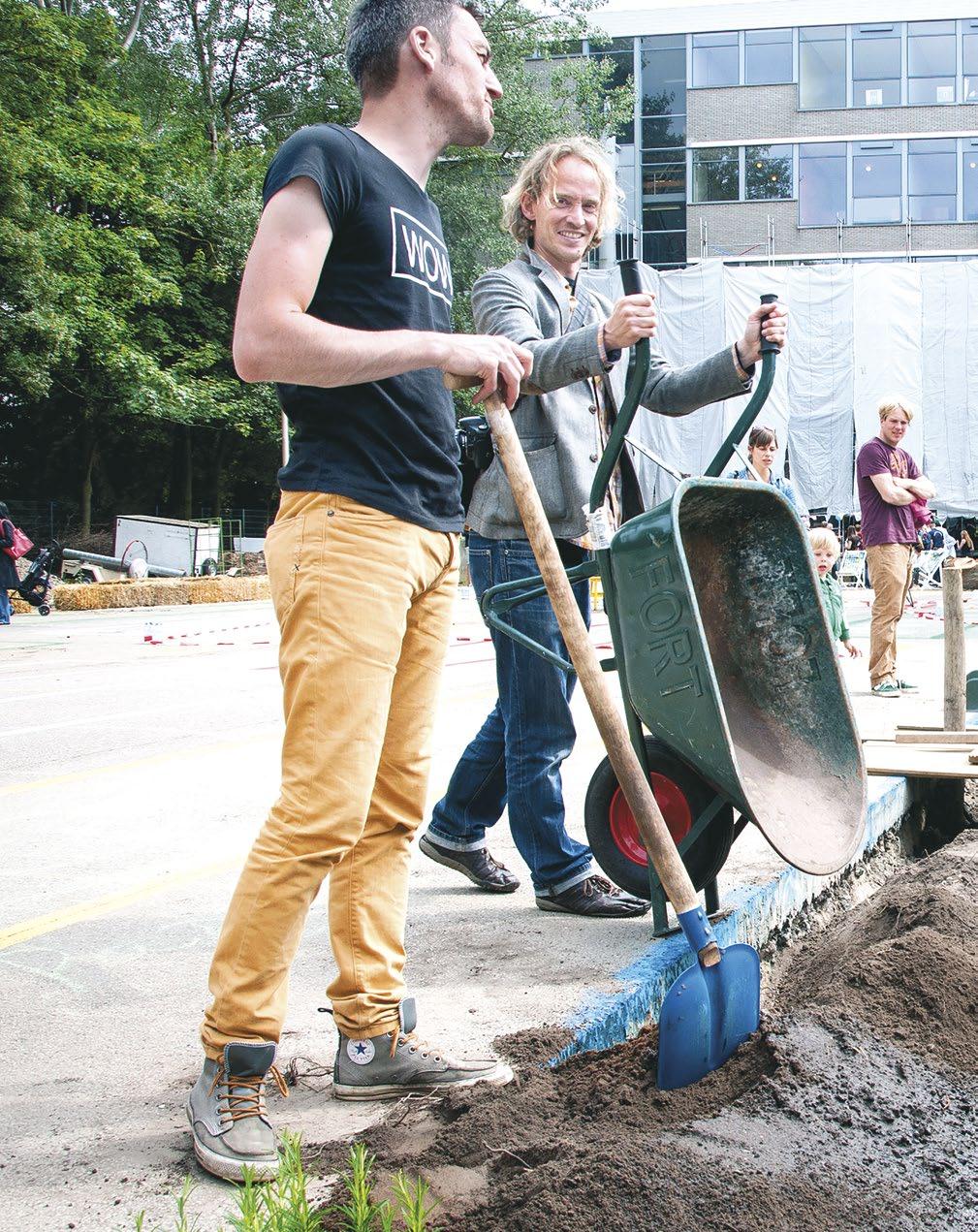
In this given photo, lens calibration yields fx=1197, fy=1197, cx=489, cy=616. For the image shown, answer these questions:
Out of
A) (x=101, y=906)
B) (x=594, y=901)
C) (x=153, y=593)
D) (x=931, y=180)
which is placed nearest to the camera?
(x=594, y=901)

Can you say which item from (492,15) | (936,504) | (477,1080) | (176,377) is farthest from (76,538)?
(477,1080)

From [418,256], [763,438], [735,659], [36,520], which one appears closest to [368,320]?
[418,256]

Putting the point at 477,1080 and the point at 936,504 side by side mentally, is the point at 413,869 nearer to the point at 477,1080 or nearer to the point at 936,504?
the point at 477,1080

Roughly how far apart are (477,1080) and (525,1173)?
44 centimetres

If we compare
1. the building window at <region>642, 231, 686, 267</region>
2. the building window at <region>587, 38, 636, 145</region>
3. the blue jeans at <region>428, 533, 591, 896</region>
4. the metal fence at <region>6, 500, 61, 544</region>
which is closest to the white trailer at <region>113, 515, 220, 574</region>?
the metal fence at <region>6, 500, 61, 544</region>

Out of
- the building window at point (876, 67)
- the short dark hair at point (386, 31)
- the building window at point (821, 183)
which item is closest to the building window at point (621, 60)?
the building window at point (821, 183)

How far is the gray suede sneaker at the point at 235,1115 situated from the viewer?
210cm

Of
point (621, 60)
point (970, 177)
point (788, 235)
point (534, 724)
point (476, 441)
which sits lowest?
point (534, 724)

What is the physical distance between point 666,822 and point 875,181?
147 feet

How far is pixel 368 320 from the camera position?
7.59 ft

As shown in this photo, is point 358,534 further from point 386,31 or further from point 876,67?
point 876,67

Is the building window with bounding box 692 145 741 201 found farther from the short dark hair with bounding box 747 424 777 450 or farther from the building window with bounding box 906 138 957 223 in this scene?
the short dark hair with bounding box 747 424 777 450

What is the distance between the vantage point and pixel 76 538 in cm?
3222

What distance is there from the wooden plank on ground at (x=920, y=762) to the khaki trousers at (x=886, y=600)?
3434mm
